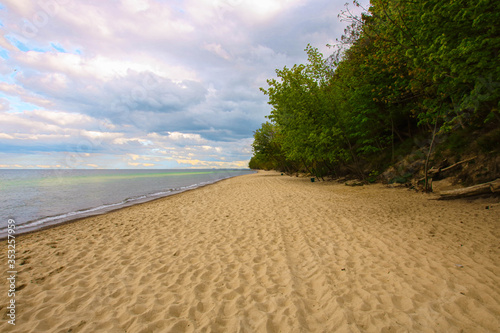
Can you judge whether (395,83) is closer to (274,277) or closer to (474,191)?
(474,191)

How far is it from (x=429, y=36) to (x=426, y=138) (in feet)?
33.9

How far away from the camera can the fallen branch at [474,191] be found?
317 inches

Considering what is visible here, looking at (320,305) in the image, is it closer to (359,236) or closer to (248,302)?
(248,302)

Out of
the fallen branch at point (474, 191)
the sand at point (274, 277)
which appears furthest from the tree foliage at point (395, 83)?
the sand at point (274, 277)

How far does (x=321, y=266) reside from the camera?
4582mm

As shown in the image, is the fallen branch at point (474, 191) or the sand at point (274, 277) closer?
the sand at point (274, 277)

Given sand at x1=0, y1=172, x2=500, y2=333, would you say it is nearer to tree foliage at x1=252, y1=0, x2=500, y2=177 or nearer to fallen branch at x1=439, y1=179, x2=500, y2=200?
fallen branch at x1=439, y1=179, x2=500, y2=200

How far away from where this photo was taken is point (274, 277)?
425cm

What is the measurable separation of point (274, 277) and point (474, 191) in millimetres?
9663

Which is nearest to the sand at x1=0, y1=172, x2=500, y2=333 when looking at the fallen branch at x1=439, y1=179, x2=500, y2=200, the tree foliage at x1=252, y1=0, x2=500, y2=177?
the fallen branch at x1=439, y1=179, x2=500, y2=200

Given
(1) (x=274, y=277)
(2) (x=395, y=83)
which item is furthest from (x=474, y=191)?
(1) (x=274, y=277)

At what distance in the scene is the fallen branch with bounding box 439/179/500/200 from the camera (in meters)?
8.05

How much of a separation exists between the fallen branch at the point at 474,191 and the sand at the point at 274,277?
0.91 m

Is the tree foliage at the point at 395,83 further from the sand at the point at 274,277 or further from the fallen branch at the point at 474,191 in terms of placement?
the sand at the point at 274,277
